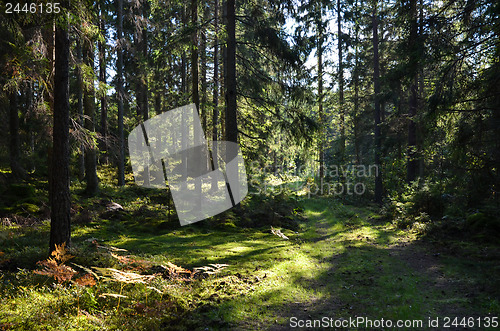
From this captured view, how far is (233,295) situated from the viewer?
524cm

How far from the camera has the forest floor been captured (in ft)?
14.1

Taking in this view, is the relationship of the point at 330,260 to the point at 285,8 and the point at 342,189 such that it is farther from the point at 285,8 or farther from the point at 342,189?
the point at 342,189

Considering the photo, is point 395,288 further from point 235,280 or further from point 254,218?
point 254,218

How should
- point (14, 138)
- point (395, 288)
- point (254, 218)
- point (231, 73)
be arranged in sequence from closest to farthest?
point (395, 288), point (231, 73), point (254, 218), point (14, 138)

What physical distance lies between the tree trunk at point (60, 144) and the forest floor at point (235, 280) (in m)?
0.69

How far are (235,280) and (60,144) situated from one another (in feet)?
16.2

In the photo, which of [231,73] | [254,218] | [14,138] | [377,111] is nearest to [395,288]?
[254,218]

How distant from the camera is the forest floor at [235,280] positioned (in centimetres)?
429

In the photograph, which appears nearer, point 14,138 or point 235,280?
point 235,280

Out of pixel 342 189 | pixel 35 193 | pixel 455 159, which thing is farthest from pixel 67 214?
pixel 342 189

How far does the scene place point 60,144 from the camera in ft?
20.8

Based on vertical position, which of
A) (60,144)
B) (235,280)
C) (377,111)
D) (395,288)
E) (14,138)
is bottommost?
(395,288)

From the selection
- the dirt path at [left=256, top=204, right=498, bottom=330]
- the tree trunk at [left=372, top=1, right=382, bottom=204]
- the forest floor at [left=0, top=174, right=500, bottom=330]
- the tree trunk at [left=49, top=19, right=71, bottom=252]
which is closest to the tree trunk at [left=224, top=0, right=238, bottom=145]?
the forest floor at [left=0, top=174, right=500, bottom=330]

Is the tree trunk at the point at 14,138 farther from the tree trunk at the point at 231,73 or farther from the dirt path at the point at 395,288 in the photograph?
the dirt path at the point at 395,288
